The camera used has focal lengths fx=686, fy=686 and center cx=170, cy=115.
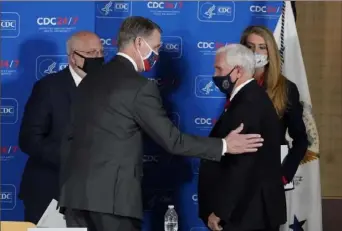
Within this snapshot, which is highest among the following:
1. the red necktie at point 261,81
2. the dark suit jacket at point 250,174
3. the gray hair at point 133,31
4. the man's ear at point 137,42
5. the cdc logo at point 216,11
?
the cdc logo at point 216,11

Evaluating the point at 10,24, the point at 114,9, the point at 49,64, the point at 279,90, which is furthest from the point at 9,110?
the point at 279,90

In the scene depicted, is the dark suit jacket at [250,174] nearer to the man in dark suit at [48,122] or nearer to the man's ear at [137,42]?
the man's ear at [137,42]

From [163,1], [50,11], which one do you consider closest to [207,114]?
[163,1]

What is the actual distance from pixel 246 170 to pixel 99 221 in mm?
669

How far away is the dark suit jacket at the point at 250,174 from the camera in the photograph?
2.99m

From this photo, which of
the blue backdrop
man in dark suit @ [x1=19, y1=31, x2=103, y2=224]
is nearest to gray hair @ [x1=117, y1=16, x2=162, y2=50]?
man in dark suit @ [x1=19, y1=31, x2=103, y2=224]

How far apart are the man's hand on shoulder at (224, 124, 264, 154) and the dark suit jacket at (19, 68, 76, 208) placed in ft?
3.58

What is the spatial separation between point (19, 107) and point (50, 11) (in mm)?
607

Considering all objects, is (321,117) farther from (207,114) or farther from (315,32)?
(207,114)

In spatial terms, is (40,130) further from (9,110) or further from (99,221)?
(99,221)

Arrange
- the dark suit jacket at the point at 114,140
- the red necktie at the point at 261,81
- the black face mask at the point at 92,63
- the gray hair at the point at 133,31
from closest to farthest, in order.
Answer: the dark suit jacket at the point at 114,140 < the gray hair at the point at 133,31 < the black face mask at the point at 92,63 < the red necktie at the point at 261,81

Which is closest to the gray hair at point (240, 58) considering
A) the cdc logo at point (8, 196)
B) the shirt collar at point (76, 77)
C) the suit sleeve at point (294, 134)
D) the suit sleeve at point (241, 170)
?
the suit sleeve at point (241, 170)

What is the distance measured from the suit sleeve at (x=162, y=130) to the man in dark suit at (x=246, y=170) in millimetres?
155

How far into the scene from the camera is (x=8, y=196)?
13.6ft
